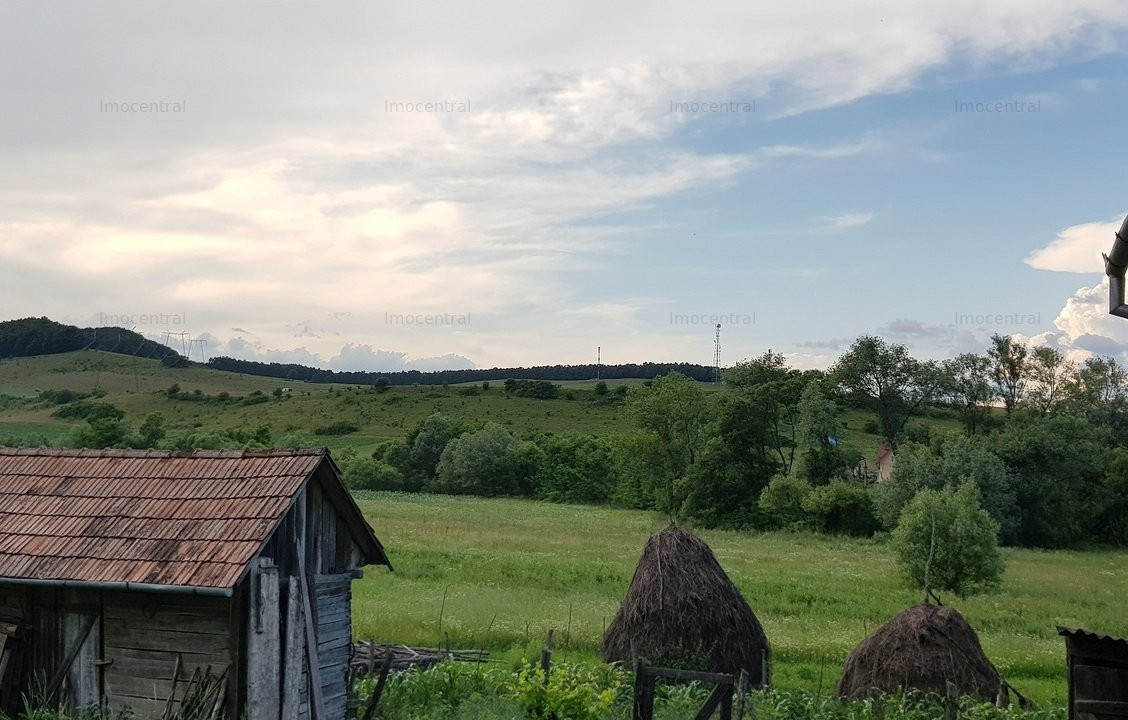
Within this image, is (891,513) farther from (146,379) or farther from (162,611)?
(146,379)

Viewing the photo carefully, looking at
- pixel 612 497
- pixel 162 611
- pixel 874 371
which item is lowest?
pixel 612 497

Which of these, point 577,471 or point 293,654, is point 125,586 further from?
point 577,471

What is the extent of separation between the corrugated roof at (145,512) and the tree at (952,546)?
19291 millimetres

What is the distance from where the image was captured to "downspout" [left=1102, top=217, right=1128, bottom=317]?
5.40 meters

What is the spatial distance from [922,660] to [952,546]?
40.1 ft

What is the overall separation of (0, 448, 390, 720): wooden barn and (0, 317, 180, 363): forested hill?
142 metres

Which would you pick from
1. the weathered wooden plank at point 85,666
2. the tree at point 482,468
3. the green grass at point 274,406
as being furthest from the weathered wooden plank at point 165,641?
the green grass at point 274,406

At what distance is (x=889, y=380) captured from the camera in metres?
71.3

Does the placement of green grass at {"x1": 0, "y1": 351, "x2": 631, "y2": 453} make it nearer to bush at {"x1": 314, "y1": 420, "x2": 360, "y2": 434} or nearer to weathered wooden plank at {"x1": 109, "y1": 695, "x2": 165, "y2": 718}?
bush at {"x1": 314, "y1": 420, "x2": 360, "y2": 434}

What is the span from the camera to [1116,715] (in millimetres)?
11438

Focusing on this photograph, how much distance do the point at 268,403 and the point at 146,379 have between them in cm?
2278

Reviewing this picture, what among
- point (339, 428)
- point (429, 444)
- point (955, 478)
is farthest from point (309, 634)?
point (339, 428)

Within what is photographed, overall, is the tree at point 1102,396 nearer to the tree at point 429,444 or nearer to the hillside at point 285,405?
the hillside at point 285,405

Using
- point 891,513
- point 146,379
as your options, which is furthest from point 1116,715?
point 146,379
